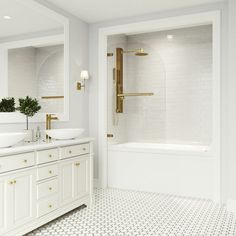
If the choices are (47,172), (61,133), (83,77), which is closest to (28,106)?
(61,133)

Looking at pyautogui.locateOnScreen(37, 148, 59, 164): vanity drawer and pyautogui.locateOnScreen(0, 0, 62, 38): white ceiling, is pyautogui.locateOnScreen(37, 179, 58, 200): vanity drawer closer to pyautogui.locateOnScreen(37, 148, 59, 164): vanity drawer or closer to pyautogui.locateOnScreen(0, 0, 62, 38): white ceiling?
pyautogui.locateOnScreen(37, 148, 59, 164): vanity drawer

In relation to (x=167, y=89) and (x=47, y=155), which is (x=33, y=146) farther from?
(x=167, y=89)

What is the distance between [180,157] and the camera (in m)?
4.16

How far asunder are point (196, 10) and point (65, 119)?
2.21 meters

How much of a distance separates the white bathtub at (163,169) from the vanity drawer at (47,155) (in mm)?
1605

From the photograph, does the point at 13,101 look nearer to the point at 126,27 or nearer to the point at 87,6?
the point at 87,6

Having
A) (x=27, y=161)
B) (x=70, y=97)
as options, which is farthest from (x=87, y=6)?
(x=27, y=161)

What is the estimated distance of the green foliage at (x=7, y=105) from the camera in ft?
10.4

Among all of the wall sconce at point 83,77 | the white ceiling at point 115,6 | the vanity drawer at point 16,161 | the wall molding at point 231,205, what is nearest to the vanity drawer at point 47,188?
the vanity drawer at point 16,161

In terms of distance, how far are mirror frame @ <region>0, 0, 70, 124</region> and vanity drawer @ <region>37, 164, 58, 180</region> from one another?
670mm

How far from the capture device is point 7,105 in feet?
10.6

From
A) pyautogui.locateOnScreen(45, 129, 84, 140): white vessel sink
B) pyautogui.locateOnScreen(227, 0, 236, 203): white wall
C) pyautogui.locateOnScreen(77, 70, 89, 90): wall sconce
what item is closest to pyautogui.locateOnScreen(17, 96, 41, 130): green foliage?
pyautogui.locateOnScreen(45, 129, 84, 140): white vessel sink

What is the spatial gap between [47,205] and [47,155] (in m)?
0.49

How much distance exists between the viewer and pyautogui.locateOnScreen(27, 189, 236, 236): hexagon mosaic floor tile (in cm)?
292
